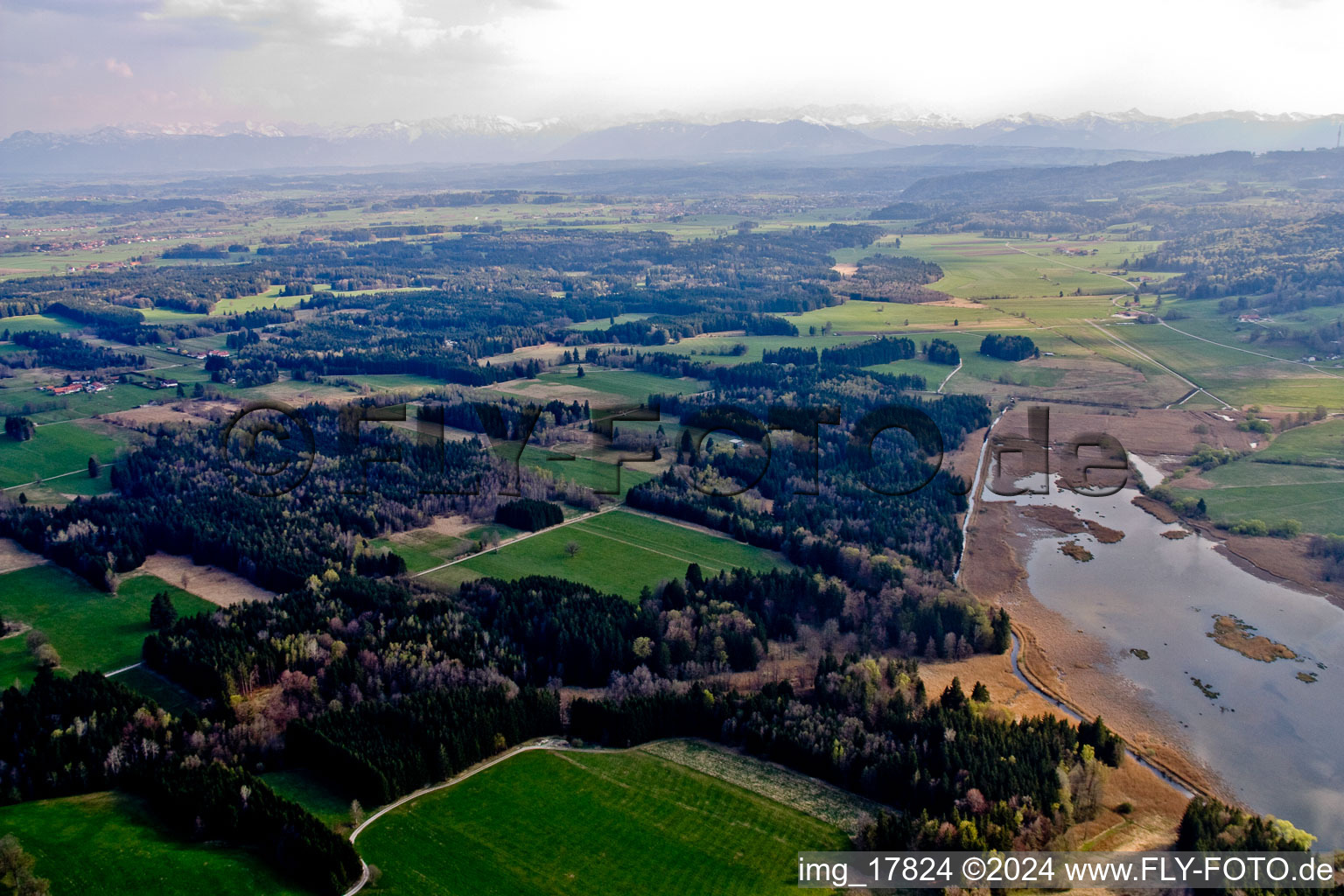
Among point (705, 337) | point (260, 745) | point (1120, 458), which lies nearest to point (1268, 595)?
point (1120, 458)

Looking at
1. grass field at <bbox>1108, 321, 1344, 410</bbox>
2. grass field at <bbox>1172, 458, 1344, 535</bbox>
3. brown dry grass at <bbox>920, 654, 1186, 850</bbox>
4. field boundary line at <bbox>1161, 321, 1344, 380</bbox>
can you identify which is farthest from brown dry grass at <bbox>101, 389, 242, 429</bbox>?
field boundary line at <bbox>1161, 321, 1344, 380</bbox>

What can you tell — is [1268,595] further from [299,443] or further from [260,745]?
[299,443]

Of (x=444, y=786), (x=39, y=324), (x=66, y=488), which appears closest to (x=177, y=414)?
(x=66, y=488)

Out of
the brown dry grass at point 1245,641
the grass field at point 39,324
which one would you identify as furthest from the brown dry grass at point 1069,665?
the grass field at point 39,324

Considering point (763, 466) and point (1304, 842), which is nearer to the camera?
point (1304, 842)

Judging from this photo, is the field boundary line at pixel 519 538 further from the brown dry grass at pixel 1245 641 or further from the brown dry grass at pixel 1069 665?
the brown dry grass at pixel 1245 641

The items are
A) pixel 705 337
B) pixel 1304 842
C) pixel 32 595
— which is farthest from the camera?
pixel 705 337
